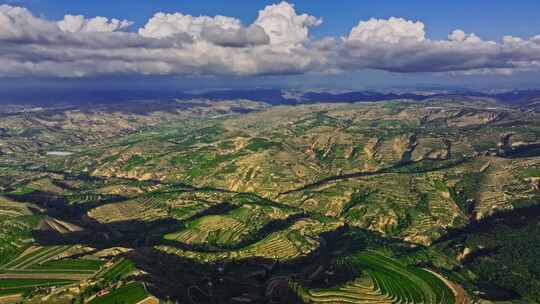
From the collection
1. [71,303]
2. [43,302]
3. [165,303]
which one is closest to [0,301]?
[43,302]

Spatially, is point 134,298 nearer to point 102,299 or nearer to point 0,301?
point 102,299

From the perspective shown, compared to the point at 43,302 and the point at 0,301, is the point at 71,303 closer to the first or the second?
the point at 43,302

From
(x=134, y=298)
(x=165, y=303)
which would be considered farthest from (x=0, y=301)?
(x=165, y=303)

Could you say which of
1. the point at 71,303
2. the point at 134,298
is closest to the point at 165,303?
the point at 134,298

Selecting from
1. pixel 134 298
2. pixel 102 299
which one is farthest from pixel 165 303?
pixel 102 299

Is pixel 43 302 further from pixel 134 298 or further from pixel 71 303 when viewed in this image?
pixel 134 298

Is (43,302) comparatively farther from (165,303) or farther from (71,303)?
(165,303)
